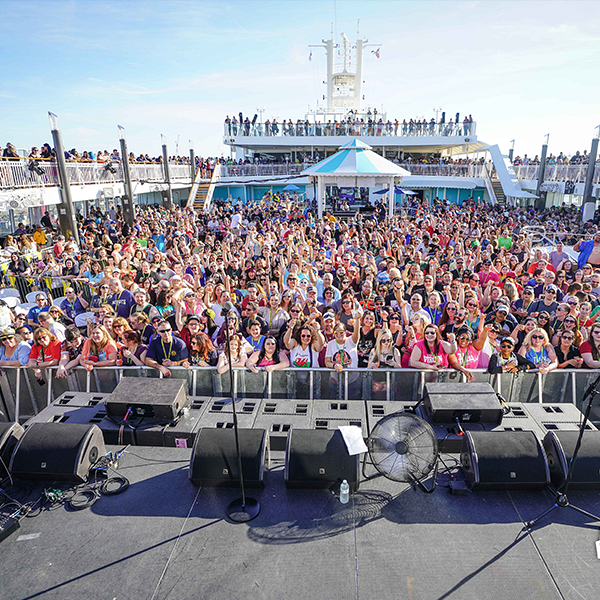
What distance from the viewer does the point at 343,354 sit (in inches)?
246

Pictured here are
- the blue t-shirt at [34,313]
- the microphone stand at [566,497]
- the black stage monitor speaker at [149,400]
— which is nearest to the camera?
the microphone stand at [566,497]

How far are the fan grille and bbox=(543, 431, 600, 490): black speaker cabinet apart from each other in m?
1.31

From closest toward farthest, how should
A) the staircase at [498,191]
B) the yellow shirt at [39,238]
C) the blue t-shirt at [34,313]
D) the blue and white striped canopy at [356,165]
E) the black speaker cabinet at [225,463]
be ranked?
the black speaker cabinet at [225,463] < the blue t-shirt at [34,313] < the yellow shirt at [39,238] < the blue and white striped canopy at [356,165] < the staircase at [498,191]

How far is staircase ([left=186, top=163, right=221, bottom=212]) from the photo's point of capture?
31.9m

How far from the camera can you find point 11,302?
9.94m

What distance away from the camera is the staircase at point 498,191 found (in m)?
31.6

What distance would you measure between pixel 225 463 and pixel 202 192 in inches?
1257

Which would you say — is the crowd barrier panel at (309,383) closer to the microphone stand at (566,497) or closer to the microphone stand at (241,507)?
the microphone stand at (566,497)

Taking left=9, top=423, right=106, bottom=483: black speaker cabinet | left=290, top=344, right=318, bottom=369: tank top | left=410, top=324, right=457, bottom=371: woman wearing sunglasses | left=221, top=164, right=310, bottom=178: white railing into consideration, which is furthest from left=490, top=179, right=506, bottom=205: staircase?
left=9, top=423, right=106, bottom=483: black speaker cabinet

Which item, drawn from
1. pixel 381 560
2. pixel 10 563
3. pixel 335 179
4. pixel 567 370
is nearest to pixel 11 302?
pixel 10 563

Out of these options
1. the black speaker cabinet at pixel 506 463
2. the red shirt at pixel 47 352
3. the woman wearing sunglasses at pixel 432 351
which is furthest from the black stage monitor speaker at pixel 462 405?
the red shirt at pixel 47 352

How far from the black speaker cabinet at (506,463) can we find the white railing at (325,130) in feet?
118

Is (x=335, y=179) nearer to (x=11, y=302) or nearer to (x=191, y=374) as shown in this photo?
(x=11, y=302)

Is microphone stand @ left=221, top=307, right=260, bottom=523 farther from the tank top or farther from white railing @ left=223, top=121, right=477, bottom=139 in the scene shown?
white railing @ left=223, top=121, right=477, bottom=139
